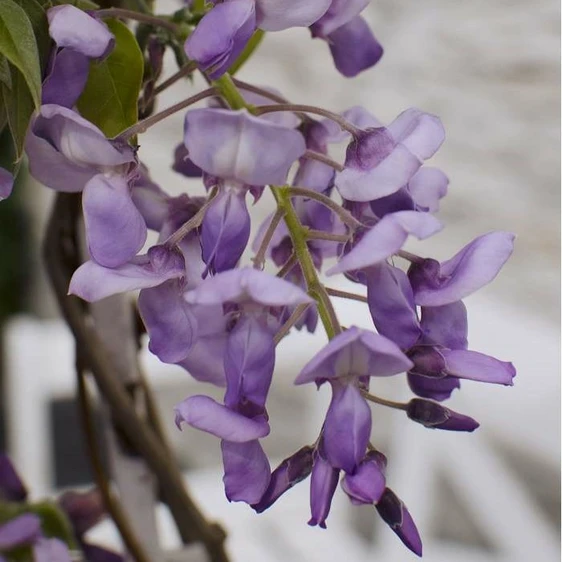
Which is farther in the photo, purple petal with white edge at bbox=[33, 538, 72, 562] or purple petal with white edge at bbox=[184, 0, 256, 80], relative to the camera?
purple petal with white edge at bbox=[33, 538, 72, 562]

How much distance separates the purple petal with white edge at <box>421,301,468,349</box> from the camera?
0.79 ft

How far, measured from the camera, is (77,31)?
0.24 metres

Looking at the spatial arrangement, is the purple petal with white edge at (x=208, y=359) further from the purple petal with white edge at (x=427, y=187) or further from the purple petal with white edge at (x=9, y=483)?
the purple petal with white edge at (x=9, y=483)

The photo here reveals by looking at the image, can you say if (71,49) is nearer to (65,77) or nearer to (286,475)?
(65,77)

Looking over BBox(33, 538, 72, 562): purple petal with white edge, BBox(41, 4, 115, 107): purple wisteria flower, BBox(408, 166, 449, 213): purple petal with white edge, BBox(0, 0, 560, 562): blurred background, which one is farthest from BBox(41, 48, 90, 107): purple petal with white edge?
BBox(0, 0, 560, 562): blurred background

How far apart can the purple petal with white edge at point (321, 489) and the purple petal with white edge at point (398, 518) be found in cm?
2

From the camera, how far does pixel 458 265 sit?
243 millimetres

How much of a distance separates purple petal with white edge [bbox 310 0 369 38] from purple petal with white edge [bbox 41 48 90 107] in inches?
3.1

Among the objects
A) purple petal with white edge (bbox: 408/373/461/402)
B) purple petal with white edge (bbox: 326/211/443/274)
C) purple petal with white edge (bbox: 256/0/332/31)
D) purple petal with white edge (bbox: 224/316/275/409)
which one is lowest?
purple petal with white edge (bbox: 408/373/461/402)

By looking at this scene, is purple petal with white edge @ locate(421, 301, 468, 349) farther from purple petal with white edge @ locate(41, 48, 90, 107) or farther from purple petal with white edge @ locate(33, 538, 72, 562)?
purple petal with white edge @ locate(33, 538, 72, 562)

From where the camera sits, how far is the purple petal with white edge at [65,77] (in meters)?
0.25

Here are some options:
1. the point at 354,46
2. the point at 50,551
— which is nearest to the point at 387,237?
the point at 354,46

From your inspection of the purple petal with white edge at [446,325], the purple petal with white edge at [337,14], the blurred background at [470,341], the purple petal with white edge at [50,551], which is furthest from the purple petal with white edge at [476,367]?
the blurred background at [470,341]

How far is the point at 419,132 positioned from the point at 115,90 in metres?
0.10
